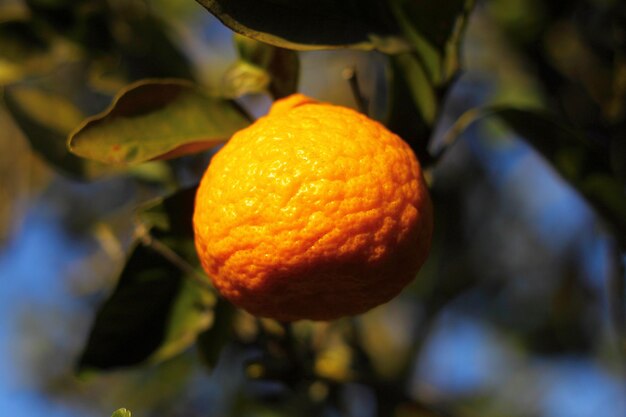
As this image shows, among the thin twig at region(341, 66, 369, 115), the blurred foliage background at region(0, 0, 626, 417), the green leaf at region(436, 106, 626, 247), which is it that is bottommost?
the blurred foliage background at region(0, 0, 626, 417)

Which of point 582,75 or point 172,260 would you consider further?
point 582,75

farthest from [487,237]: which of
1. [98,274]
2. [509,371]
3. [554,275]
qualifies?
[98,274]

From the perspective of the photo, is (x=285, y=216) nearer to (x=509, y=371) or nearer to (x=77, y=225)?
(x=509, y=371)

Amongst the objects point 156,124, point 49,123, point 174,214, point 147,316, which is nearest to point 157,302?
point 147,316

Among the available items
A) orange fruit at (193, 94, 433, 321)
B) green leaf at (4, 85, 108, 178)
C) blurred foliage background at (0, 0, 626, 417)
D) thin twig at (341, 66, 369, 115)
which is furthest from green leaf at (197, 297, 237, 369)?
green leaf at (4, 85, 108, 178)

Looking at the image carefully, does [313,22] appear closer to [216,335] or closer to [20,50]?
[216,335]

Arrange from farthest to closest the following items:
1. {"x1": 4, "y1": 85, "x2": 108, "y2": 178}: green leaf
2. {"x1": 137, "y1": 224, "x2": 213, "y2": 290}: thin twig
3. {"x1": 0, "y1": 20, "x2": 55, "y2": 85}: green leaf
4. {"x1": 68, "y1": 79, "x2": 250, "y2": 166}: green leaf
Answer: {"x1": 0, "y1": 20, "x2": 55, "y2": 85}: green leaf, {"x1": 4, "y1": 85, "x2": 108, "y2": 178}: green leaf, {"x1": 137, "y1": 224, "x2": 213, "y2": 290}: thin twig, {"x1": 68, "y1": 79, "x2": 250, "y2": 166}: green leaf

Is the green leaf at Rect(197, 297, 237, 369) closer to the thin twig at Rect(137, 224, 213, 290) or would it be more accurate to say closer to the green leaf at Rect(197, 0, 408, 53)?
the thin twig at Rect(137, 224, 213, 290)
